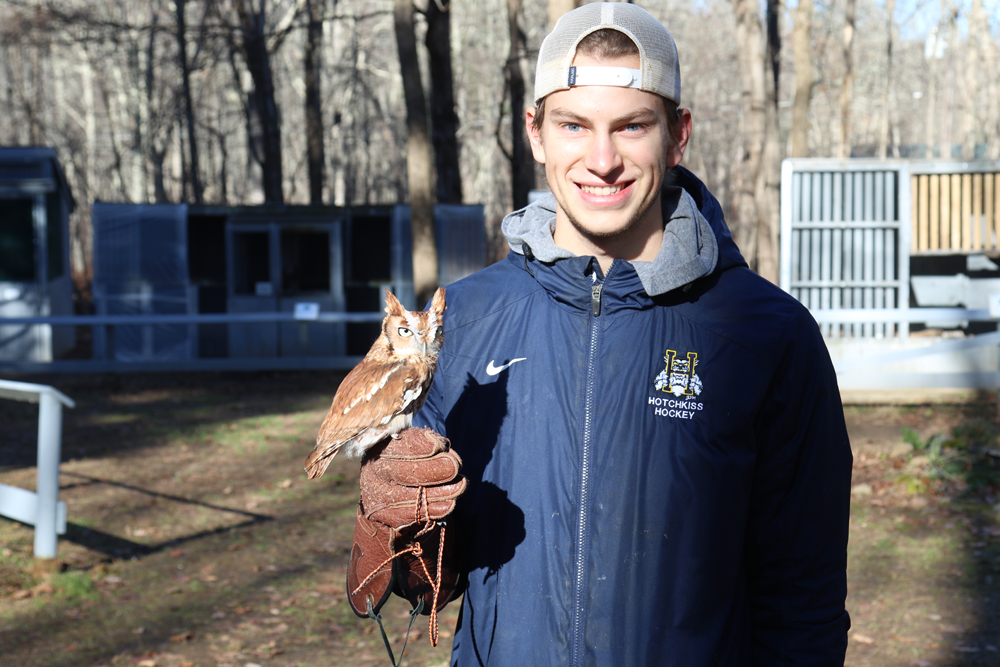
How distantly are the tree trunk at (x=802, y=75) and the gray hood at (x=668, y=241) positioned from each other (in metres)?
14.1

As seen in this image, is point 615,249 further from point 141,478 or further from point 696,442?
point 141,478

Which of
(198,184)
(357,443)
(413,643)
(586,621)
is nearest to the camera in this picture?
(586,621)

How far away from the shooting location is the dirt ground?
5312 mm

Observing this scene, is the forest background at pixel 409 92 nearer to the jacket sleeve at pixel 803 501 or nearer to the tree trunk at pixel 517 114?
the tree trunk at pixel 517 114

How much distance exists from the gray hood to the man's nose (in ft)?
0.71

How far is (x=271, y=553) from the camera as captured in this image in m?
6.93

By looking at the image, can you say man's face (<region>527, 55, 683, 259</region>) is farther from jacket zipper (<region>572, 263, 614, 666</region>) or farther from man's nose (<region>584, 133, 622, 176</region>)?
jacket zipper (<region>572, 263, 614, 666</region>)

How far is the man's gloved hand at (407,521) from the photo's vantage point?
6.41 feet

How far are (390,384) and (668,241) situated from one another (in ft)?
2.50

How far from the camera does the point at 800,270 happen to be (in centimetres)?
1324

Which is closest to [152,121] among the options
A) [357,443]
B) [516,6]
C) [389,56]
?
[389,56]

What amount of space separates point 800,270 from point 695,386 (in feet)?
39.7

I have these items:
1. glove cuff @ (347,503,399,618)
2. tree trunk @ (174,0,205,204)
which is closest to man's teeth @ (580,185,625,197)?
glove cuff @ (347,503,399,618)

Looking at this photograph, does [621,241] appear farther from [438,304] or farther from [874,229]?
[874,229]
